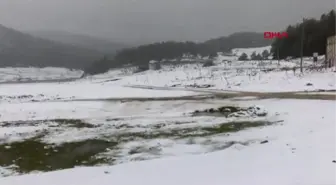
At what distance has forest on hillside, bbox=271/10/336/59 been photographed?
3604 inches

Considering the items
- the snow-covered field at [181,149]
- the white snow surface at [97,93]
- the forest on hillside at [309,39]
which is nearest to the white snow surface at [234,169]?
the snow-covered field at [181,149]

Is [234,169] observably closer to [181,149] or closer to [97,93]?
[181,149]

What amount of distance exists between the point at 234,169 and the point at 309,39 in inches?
3564

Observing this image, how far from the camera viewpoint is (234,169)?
899cm

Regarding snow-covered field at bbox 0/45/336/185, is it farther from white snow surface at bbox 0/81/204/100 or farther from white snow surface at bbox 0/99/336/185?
white snow surface at bbox 0/81/204/100

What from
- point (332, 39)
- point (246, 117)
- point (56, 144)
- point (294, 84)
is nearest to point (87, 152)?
point (56, 144)

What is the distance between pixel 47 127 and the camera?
60.4 ft

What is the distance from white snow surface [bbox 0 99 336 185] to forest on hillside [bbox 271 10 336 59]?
7892 cm

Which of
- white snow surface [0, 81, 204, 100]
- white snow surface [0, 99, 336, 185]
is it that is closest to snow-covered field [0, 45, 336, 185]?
white snow surface [0, 99, 336, 185]

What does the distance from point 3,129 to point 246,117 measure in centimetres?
1064

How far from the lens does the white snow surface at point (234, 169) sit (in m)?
8.16

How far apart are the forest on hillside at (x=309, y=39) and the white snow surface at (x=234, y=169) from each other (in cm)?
7892

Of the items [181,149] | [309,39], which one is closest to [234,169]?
[181,149]

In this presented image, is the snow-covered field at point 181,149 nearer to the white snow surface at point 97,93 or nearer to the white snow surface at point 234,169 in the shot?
the white snow surface at point 234,169
